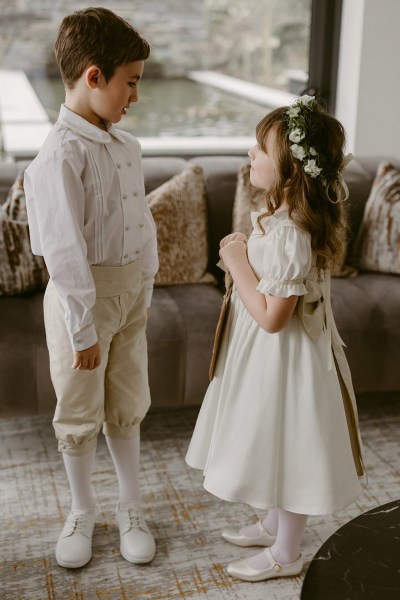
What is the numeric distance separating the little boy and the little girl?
0.25 metres

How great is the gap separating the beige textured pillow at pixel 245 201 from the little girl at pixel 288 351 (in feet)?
3.57

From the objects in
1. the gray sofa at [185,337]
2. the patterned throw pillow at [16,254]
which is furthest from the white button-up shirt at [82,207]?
the patterned throw pillow at [16,254]

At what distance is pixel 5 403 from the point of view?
2.42m

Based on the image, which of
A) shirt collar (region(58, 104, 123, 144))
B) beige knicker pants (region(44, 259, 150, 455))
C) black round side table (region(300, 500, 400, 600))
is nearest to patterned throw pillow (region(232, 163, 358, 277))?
beige knicker pants (region(44, 259, 150, 455))

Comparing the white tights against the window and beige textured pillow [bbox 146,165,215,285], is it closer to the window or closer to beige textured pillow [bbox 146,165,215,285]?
beige textured pillow [bbox 146,165,215,285]

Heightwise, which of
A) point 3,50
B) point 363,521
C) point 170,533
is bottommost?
point 170,533

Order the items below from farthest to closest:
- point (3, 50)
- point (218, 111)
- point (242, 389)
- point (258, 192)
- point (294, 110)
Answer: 1. point (218, 111)
2. point (3, 50)
3. point (258, 192)
4. point (242, 389)
5. point (294, 110)

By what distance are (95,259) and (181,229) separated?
1.09m

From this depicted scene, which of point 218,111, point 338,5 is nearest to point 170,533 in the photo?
point 218,111

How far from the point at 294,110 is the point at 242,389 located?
0.66m

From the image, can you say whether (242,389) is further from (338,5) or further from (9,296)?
(338,5)

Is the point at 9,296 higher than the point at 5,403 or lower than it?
higher

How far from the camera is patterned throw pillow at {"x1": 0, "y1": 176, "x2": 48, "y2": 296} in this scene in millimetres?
2580

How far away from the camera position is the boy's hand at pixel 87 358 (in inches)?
67.3
